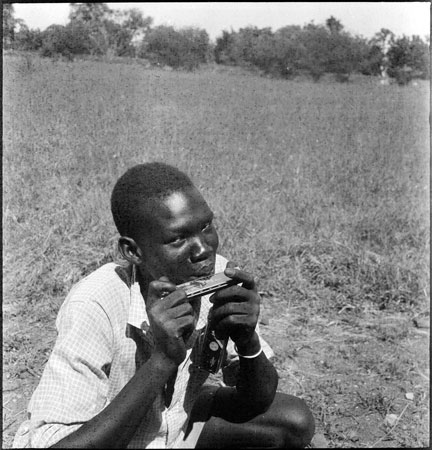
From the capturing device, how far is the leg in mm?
1616

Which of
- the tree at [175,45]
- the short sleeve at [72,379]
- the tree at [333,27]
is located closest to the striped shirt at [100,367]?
the short sleeve at [72,379]

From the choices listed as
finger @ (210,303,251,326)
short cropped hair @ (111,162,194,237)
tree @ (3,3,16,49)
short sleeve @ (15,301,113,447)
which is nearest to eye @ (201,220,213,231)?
short cropped hair @ (111,162,194,237)

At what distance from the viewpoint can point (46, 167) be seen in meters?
3.66

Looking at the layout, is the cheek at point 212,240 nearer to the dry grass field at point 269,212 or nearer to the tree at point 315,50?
the dry grass field at point 269,212

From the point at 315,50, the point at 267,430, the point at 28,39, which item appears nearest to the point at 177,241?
the point at 267,430

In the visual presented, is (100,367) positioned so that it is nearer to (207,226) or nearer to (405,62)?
(207,226)

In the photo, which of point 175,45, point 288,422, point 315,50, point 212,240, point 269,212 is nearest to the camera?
point 212,240

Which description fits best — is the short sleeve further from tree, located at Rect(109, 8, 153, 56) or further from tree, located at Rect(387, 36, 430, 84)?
tree, located at Rect(387, 36, 430, 84)

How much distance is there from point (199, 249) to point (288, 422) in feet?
1.90

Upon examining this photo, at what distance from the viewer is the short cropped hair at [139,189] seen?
1.42 meters

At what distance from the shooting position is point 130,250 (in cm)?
147

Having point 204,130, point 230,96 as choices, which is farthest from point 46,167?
point 230,96

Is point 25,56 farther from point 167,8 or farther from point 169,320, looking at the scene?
point 169,320

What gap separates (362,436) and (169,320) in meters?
1.22
